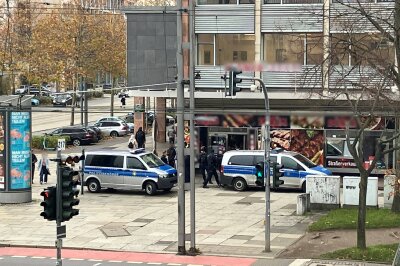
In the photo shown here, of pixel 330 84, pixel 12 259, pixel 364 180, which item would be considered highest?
pixel 330 84

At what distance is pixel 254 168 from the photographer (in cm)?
3594

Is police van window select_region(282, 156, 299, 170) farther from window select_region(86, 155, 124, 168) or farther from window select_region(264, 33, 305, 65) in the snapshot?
window select_region(86, 155, 124, 168)

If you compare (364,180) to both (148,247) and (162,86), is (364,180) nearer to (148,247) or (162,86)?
(148,247)

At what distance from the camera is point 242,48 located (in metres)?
38.8

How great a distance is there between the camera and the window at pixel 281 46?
36344 mm

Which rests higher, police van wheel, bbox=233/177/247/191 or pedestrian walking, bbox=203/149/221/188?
pedestrian walking, bbox=203/149/221/188

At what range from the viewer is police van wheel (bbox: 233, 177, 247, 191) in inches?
1441

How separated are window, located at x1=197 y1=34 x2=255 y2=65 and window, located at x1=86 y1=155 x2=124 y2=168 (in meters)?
7.45

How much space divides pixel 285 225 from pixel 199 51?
14652 mm

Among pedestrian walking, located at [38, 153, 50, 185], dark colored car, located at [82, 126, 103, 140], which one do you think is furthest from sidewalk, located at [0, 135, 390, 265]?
dark colored car, located at [82, 126, 103, 140]

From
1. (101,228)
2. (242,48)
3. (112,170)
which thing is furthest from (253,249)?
(242,48)

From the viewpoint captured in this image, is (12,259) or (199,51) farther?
(199,51)

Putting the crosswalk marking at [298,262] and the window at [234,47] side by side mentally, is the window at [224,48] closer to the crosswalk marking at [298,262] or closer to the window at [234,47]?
the window at [234,47]

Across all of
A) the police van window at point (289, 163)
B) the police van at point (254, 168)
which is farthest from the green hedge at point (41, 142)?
the police van window at point (289, 163)
